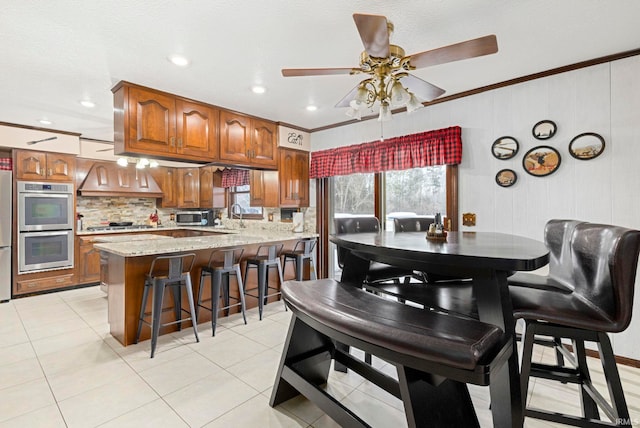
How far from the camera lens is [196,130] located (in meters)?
3.62

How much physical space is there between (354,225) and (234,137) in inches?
83.7

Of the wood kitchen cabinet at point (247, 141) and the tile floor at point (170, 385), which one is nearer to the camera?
the tile floor at point (170, 385)

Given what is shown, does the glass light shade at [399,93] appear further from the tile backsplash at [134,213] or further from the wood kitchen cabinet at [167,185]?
the wood kitchen cabinet at [167,185]

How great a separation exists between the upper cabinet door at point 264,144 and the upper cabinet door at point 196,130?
0.58m

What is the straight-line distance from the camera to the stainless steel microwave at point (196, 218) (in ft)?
21.1

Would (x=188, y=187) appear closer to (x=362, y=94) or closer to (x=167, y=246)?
(x=167, y=246)

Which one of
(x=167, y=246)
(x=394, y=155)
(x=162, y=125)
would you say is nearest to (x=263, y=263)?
(x=167, y=246)

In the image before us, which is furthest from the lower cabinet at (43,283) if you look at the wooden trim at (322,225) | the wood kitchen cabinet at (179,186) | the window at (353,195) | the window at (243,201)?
the window at (353,195)

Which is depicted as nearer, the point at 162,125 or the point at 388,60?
the point at 388,60

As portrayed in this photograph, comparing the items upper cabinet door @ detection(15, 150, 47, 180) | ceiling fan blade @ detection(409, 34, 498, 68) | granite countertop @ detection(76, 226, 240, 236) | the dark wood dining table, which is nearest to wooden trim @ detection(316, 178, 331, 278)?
granite countertop @ detection(76, 226, 240, 236)

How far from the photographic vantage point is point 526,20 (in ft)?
6.97

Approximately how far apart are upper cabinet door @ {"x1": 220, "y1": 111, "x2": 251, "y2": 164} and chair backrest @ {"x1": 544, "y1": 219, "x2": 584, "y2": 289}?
3.34m

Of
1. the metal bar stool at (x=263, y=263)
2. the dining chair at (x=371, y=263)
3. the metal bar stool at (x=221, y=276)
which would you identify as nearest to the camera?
the dining chair at (x=371, y=263)

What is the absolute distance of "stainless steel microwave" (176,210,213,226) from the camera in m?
6.42
